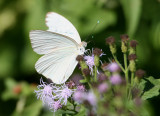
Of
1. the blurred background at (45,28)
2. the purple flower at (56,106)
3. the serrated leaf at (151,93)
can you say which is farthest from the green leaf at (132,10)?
the purple flower at (56,106)

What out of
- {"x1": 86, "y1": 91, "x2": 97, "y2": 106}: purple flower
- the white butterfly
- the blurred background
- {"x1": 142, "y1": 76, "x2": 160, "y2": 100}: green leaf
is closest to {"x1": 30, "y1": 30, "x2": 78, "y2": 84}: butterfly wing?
the white butterfly

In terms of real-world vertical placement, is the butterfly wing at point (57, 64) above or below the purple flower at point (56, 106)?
above

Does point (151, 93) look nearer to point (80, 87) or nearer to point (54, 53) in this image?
point (80, 87)

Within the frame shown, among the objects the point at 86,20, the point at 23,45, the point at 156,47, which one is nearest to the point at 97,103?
the point at 156,47

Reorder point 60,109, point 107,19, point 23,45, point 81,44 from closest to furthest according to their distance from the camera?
point 60,109 < point 81,44 < point 107,19 < point 23,45

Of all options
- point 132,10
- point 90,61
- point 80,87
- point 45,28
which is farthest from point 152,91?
point 45,28

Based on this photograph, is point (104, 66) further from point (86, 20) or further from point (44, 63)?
point (86, 20)

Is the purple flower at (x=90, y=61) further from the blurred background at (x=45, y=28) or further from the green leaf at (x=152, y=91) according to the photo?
the blurred background at (x=45, y=28)

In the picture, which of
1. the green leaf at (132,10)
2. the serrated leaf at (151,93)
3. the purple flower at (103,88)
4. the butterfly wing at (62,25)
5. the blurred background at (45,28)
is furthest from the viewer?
the blurred background at (45,28)
